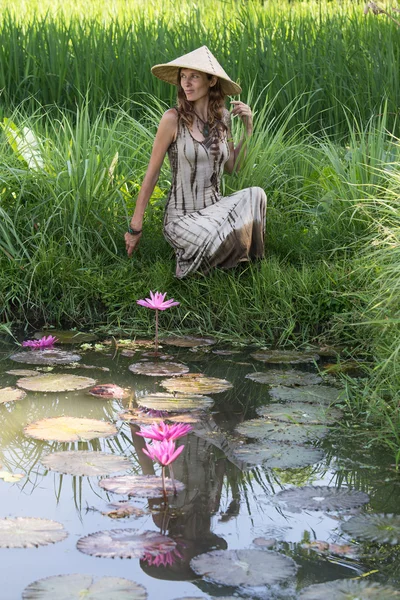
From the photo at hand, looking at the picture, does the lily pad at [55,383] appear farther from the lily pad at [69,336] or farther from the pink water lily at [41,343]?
the lily pad at [69,336]

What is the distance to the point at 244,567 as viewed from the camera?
2.04 meters

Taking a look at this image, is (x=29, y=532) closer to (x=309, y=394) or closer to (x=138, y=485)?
(x=138, y=485)

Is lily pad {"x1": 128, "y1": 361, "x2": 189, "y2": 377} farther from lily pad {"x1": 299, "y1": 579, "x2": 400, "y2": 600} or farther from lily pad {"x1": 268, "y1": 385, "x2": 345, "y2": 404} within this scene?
lily pad {"x1": 299, "y1": 579, "x2": 400, "y2": 600}

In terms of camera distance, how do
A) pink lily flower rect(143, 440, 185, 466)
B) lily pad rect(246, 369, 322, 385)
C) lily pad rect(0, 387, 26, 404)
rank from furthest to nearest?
lily pad rect(246, 369, 322, 385) → lily pad rect(0, 387, 26, 404) → pink lily flower rect(143, 440, 185, 466)

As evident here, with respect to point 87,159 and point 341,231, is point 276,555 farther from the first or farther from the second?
point 87,159

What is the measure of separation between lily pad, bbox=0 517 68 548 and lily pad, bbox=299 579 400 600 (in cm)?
66

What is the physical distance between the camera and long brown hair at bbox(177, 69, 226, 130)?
4203 millimetres

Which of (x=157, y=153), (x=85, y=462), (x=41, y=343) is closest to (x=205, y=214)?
(x=157, y=153)

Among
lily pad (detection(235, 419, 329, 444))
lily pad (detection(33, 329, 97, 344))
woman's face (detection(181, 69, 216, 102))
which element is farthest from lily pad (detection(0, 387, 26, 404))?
woman's face (detection(181, 69, 216, 102))

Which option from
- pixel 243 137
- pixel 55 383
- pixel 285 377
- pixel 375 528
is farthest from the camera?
pixel 243 137

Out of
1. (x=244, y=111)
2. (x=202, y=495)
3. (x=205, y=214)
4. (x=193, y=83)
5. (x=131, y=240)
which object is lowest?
(x=202, y=495)

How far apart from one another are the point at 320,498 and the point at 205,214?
2.13 m

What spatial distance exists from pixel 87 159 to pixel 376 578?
324 cm

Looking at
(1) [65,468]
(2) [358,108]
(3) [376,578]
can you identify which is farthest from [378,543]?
(2) [358,108]
